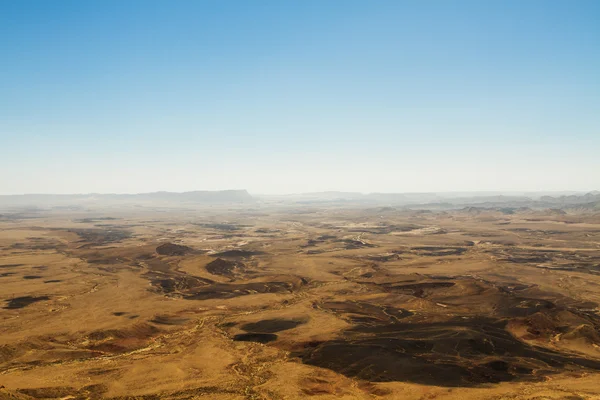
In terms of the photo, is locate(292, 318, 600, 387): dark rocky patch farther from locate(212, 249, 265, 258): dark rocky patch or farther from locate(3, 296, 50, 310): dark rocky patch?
locate(212, 249, 265, 258): dark rocky patch

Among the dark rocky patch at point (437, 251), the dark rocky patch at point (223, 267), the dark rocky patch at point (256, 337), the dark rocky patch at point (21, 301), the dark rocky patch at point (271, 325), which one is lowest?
the dark rocky patch at point (437, 251)

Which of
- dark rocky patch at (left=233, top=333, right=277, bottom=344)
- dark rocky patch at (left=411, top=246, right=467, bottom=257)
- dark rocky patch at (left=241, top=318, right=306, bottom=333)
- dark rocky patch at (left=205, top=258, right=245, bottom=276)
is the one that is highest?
dark rocky patch at (left=233, top=333, right=277, bottom=344)

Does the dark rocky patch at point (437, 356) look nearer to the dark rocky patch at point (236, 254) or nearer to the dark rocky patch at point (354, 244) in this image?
the dark rocky patch at point (236, 254)

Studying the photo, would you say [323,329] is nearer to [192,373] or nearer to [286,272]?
[192,373]

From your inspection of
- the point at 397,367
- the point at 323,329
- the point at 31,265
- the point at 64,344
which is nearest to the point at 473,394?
the point at 397,367

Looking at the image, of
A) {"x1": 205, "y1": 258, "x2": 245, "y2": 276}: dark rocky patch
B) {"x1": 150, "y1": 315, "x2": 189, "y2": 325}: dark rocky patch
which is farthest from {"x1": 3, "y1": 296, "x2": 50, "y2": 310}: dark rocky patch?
{"x1": 205, "y1": 258, "x2": 245, "y2": 276}: dark rocky patch

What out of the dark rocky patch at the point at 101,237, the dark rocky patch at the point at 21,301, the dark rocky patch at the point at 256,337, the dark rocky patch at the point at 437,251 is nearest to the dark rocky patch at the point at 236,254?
the dark rocky patch at the point at 21,301

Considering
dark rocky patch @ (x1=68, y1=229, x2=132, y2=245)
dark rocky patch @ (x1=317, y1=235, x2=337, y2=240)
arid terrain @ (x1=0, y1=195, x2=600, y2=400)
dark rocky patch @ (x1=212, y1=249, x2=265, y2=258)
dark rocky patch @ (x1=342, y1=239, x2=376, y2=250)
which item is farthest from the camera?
dark rocky patch @ (x1=317, y1=235, x2=337, y2=240)
